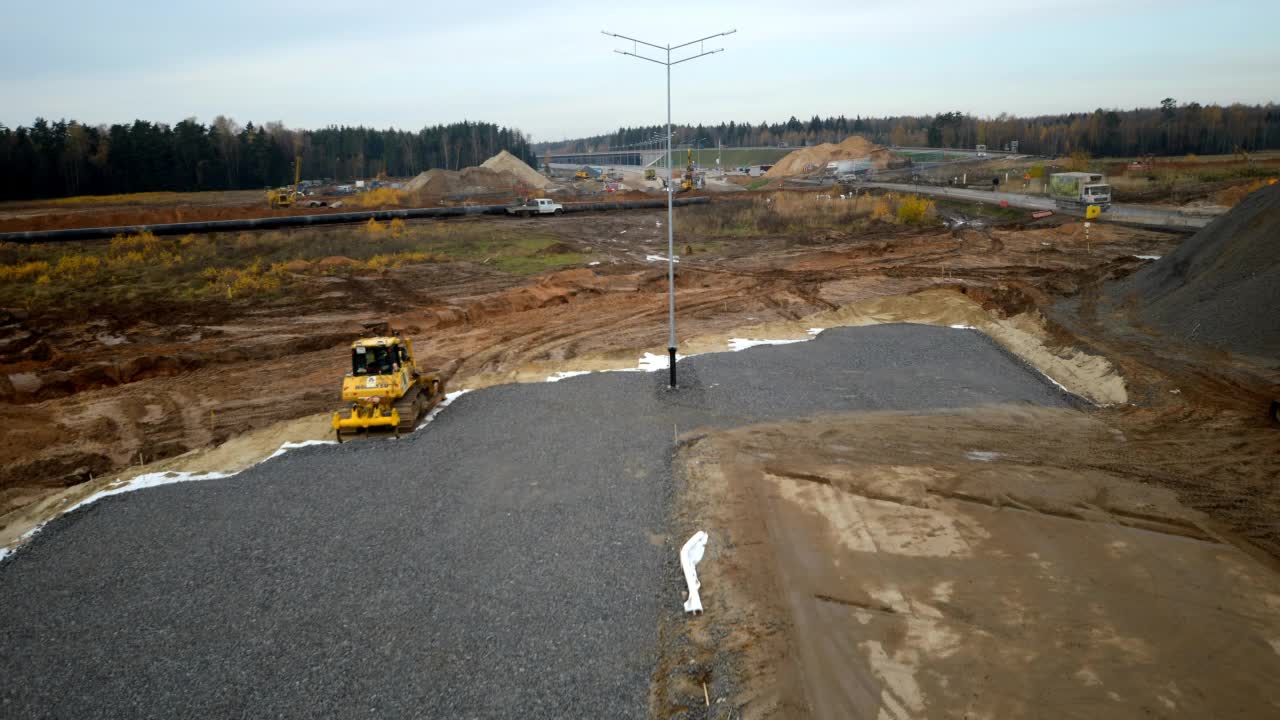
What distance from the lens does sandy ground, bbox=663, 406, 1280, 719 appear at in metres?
8.63

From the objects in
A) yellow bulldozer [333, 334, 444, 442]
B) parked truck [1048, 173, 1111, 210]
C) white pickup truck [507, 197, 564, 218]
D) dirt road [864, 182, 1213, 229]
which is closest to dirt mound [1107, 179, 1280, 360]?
dirt road [864, 182, 1213, 229]

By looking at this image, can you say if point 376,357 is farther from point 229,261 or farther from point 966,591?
point 229,261

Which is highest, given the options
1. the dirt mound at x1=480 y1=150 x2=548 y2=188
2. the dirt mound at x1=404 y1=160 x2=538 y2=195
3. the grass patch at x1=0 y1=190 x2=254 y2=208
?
the dirt mound at x1=480 y1=150 x2=548 y2=188

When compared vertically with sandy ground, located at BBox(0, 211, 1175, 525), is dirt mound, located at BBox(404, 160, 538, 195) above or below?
above

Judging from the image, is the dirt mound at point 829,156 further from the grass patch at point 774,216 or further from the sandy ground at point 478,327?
the sandy ground at point 478,327

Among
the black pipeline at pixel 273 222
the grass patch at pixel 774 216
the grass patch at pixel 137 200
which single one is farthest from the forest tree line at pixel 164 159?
the grass patch at pixel 774 216

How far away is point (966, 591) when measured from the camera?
34.8 feet

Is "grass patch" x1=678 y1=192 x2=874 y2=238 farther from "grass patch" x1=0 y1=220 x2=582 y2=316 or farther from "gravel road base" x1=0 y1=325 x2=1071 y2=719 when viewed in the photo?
"gravel road base" x1=0 y1=325 x2=1071 y2=719

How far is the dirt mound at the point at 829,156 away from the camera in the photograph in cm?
11181

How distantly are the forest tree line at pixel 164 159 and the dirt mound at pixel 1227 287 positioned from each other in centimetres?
10902

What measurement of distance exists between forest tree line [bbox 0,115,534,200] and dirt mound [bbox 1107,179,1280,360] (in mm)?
109016

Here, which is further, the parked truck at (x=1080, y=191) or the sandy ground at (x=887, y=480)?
the parked truck at (x=1080, y=191)

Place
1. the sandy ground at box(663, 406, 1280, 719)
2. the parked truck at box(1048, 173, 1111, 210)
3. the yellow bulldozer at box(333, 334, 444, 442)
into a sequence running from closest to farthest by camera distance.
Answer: the sandy ground at box(663, 406, 1280, 719) → the yellow bulldozer at box(333, 334, 444, 442) → the parked truck at box(1048, 173, 1111, 210)

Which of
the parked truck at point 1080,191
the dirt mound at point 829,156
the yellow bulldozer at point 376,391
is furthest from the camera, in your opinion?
the dirt mound at point 829,156
